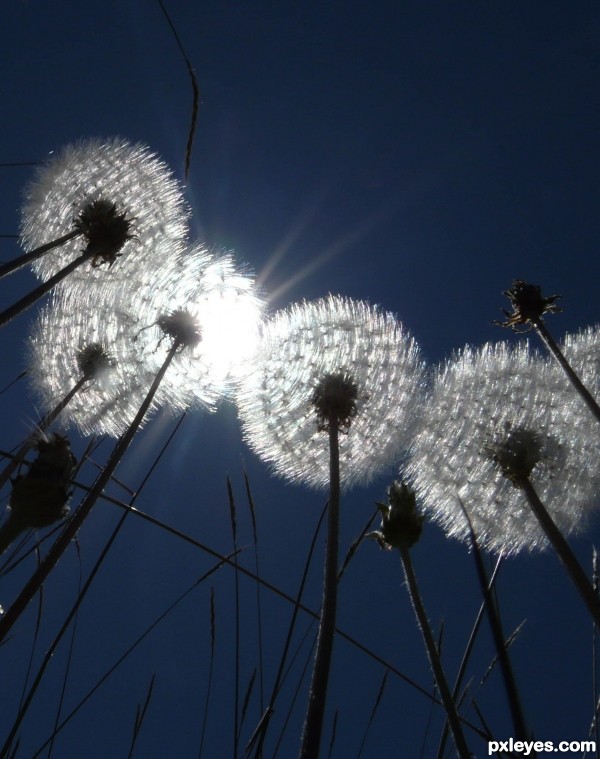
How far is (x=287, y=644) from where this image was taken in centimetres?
276

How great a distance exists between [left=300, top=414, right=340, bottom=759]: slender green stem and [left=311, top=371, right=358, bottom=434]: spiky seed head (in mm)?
1947

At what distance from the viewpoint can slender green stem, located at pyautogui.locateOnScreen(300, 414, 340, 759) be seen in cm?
243

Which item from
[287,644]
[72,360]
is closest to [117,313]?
[72,360]

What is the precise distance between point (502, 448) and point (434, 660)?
9.34 feet

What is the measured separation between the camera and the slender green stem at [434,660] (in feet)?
9.16

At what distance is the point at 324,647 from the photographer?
283cm

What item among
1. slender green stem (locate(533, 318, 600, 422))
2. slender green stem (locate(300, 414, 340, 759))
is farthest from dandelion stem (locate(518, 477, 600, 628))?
slender green stem (locate(300, 414, 340, 759))

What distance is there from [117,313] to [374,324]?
2593 millimetres

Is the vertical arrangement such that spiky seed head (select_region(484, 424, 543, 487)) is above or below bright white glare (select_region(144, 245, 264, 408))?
below

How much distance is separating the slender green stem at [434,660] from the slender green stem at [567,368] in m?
1.42

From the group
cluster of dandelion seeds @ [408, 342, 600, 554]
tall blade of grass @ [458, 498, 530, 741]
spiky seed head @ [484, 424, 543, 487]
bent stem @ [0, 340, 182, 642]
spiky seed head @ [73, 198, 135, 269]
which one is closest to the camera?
bent stem @ [0, 340, 182, 642]

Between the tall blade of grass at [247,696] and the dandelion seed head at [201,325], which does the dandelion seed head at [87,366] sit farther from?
the tall blade of grass at [247,696]

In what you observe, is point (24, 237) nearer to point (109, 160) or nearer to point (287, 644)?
point (109, 160)

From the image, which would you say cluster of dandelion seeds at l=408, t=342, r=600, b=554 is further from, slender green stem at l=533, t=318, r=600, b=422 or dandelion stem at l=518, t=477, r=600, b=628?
dandelion stem at l=518, t=477, r=600, b=628
